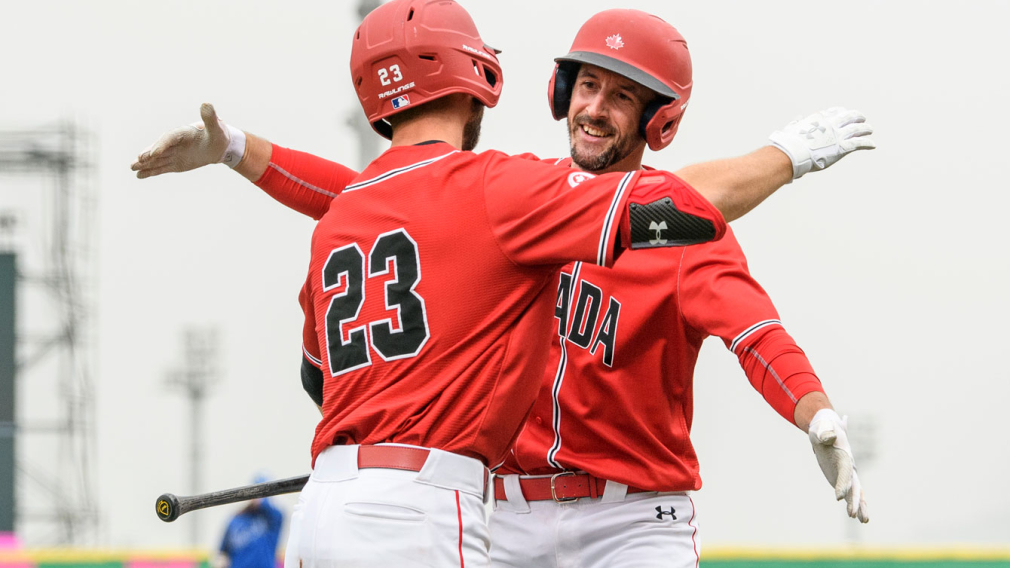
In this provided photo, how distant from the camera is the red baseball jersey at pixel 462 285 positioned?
285cm

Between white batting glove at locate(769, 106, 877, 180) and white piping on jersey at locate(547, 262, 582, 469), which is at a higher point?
white batting glove at locate(769, 106, 877, 180)

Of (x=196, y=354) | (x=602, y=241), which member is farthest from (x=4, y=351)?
(x=196, y=354)

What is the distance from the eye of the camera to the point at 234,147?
13.0 feet

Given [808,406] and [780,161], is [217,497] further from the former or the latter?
[780,161]

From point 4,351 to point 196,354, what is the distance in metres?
18.9

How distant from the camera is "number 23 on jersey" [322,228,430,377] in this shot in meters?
2.98

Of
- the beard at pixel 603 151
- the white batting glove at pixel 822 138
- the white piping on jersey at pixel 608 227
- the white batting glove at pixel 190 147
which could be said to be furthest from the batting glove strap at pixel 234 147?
the white batting glove at pixel 822 138

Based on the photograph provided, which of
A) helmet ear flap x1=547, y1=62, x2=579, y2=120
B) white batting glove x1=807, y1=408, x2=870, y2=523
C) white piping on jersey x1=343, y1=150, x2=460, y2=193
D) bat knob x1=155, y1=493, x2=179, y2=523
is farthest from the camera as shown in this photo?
helmet ear flap x1=547, y1=62, x2=579, y2=120

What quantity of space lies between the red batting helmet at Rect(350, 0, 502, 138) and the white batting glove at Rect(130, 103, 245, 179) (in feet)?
1.87

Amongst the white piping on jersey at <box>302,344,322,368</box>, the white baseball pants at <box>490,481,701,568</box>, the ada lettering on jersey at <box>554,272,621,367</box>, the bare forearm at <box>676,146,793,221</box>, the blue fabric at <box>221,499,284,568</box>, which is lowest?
the blue fabric at <box>221,499,284,568</box>

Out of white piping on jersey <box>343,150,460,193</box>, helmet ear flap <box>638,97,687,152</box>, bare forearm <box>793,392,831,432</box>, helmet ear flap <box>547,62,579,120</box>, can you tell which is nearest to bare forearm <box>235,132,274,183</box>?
white piping on jersey <box>343,150,460,193</box>

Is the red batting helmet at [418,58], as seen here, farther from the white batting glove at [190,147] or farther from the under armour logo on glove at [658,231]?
the under armour logo on glove at [658,231]

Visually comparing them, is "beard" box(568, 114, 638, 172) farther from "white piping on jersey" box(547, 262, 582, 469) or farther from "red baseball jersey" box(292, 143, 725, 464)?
"red baseball jersey" box(292, 143, 725, 464)

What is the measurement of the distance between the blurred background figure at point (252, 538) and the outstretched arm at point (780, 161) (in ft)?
26.4
